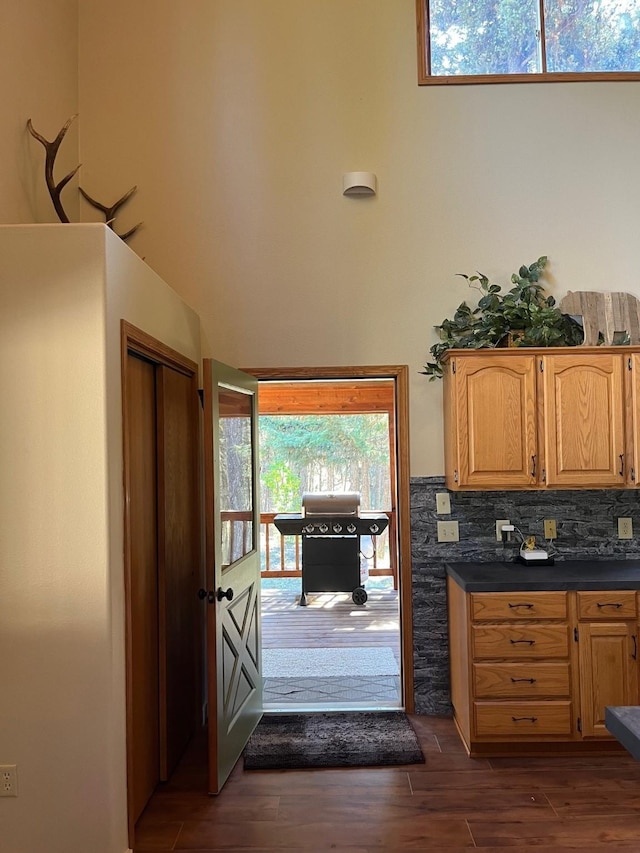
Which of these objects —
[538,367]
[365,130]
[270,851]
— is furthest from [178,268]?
[270,851]

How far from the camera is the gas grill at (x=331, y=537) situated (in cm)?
580

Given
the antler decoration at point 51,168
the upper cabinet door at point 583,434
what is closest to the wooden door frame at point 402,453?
the upper cabinet door at point 583,434

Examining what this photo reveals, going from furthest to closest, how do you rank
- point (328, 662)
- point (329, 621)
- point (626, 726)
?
point (329, 621) → point (328, 662) → point (626, 726)

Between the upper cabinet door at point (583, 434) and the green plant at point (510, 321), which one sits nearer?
the upper cabinet door at point (583, 434)

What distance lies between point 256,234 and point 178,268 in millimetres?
495

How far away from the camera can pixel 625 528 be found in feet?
11.6

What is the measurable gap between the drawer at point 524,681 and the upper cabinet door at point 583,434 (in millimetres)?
913

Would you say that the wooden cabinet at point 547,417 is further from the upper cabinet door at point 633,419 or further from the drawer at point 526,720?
the drawer at point 526,720

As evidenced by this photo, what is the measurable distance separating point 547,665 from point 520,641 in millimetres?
169

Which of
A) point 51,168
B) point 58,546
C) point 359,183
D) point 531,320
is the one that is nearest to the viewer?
point 58,546

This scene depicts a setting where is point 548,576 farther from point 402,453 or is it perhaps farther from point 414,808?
point 414,808

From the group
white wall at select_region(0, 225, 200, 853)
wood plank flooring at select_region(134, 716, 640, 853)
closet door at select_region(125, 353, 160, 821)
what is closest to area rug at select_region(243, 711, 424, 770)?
wood plank flooring at select_region(134, 716, 640, 853)

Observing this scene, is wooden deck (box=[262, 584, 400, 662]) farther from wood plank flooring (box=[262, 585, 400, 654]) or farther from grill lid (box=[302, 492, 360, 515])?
grill lid (box=[302, 492, 360, 515])

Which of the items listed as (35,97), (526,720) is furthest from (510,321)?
(35,97)
